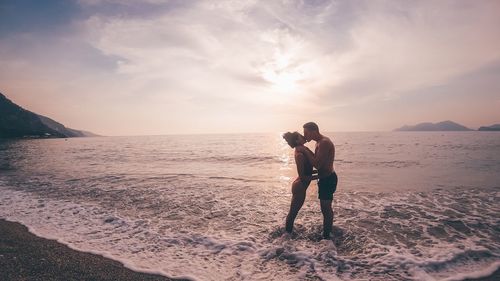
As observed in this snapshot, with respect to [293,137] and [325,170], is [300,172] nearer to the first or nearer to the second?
[325,170]

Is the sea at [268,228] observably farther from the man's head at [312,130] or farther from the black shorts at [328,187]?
the man's head at [312,130]

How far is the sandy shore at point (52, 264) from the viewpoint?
193 inches

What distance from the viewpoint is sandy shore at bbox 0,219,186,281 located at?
16.1 ft

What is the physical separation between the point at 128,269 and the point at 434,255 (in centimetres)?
675

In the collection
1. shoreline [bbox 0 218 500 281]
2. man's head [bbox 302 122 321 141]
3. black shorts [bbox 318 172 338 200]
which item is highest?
man's head [bbox 302 122 321 141]

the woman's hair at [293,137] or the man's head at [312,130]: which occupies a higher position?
the man's head at [312,130]

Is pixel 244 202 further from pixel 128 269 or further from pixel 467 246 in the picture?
pixel 467 246

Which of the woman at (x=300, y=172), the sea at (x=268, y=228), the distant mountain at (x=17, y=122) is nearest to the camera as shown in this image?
the sea at (x=268, y=228)

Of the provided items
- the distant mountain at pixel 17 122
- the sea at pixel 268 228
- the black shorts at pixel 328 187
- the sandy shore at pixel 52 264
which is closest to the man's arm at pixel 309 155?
the black shorts at pixel 328 187

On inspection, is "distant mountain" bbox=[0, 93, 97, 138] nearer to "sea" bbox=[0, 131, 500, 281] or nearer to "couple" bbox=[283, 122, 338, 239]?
"sea" bbox=[0, 131, 500, 281]

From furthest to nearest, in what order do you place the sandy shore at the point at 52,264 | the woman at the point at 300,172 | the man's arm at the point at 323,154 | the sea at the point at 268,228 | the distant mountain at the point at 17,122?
the distant mountain at the point at 17,122 → the woman at the point at 300,172 → the man's arm at the point at 323,154 → the sea at the point at 268,228 → the sandy shore at the point at 52,264

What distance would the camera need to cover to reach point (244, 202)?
38.0 ft

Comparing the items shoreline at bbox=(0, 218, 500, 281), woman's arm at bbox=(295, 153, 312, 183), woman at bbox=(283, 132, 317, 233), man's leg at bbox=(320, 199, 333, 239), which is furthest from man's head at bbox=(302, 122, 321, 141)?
shoreline at bbox=(0, 218, 500, 281)

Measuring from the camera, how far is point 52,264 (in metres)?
5.35
